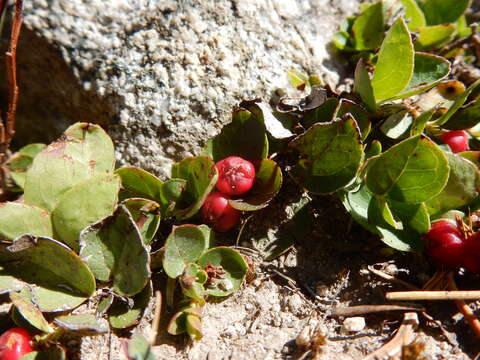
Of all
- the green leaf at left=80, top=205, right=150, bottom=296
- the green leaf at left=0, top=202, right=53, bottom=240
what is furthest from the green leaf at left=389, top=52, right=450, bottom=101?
the green leaf at left=0, top=202, right=53, bottom=240

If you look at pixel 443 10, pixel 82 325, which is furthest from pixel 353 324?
pixel 443 10

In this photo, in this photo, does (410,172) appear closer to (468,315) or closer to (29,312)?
(468,315)

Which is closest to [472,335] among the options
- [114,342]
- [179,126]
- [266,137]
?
[266,137]

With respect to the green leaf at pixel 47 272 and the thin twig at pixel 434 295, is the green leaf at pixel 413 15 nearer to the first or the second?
the thin twig at pixel 434 295

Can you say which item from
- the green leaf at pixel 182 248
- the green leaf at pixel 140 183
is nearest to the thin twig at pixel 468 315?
the green leaf at pixel 182 248

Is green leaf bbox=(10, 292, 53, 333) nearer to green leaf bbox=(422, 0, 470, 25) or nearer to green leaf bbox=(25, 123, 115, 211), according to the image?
green leaf bbox=(25, 123, 115, 211)

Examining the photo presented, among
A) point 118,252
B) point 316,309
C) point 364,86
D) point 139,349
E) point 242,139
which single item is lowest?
point 316,309
